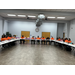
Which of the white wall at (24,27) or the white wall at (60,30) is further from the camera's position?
the white wall at (60,30)

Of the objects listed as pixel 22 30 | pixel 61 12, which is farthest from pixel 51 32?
pixel 61 12

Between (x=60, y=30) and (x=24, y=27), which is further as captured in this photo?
(x=60, y=30)

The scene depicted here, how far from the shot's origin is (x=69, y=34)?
14047 millimetres

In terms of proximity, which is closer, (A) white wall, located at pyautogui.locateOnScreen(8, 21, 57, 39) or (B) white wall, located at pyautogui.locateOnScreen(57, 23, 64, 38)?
(A) white wall, located at pyautogui.locateOnScreen(8, 21, 57, 39)

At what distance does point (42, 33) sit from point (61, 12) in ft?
27.1

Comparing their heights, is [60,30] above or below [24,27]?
below
